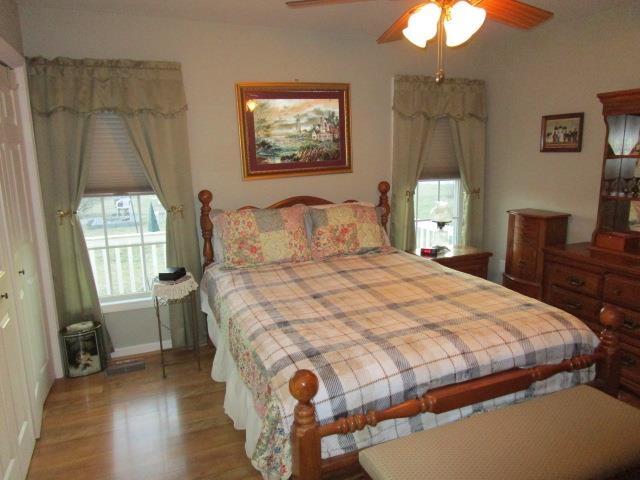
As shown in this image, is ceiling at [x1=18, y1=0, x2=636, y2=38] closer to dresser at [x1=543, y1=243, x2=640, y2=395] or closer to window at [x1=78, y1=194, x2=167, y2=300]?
window at [x1=78, y1=194, x2=167, y2=300]

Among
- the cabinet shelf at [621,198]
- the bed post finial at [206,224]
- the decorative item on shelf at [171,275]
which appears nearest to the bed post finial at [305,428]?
the decorative item on shelf at [171,275]

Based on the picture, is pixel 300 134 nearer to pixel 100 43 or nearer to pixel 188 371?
pixel 100 43

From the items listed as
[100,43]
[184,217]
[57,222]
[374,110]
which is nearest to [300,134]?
[374,110]

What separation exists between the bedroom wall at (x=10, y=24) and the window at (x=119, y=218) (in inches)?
24.3

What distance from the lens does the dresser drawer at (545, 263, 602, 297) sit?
2.91 m

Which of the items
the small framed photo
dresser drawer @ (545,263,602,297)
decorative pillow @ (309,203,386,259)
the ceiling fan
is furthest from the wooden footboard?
the small framed photo

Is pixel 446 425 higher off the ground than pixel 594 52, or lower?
lower

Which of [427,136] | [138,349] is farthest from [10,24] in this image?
[427,136]

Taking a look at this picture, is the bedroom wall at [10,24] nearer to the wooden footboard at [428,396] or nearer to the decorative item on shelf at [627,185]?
the wooden footboard at [428,396]

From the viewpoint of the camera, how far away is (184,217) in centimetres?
330

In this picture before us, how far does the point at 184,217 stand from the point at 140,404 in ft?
4.32

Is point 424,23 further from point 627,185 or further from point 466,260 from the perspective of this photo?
point 466,260

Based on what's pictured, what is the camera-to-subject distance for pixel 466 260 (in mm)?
3762

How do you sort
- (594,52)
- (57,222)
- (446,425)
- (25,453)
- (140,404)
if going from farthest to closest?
1. (594,52)
2. (57,222)
3. (140,404)
4. (25,453)
5. (446,425)
